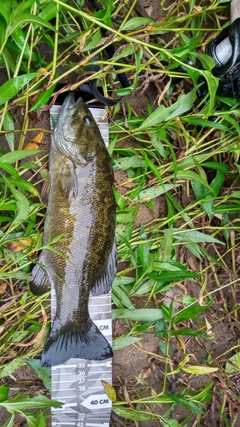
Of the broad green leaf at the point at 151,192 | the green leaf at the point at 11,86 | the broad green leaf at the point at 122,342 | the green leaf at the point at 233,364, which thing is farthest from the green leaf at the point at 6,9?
the green leaf at the point at 233,364

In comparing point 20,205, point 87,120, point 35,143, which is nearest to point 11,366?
point 20,205

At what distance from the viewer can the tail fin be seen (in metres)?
1.92

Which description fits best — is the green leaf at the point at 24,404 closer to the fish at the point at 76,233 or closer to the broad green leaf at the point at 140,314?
the fish at the point at 76,233

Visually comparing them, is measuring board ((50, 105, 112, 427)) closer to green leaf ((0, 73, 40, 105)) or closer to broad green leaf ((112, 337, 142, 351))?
broad green leaf ((112, 337, 142, 351))

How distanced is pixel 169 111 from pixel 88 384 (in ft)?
4.54

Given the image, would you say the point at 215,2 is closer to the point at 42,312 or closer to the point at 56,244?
the point at 56,244

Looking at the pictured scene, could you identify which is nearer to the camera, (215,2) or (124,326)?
(215,2)

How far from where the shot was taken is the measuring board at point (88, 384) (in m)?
2.02

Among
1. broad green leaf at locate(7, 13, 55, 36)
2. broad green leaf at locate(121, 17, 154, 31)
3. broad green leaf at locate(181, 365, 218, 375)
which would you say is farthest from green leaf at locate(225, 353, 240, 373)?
broad green leaf at locate(7, 13, 55, 36)

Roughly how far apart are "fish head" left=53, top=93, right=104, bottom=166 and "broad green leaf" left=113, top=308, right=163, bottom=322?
78 cm

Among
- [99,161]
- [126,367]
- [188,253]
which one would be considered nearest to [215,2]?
[99,161]

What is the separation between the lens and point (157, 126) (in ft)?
6.55

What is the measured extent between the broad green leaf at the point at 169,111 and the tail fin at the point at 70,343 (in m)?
0.98

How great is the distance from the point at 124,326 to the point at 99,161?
3.00 feet
